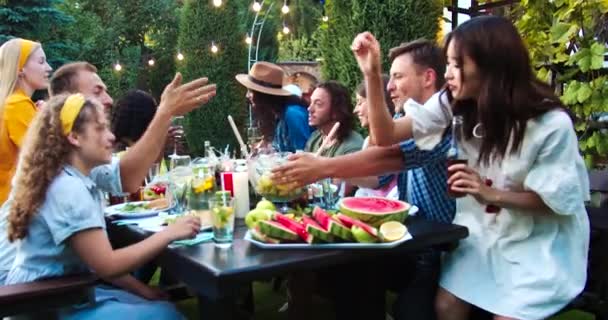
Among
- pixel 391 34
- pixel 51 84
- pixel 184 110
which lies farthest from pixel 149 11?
pixel 184 110

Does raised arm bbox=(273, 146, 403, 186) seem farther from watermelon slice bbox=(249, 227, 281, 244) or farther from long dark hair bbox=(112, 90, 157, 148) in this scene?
long dark hair bbox=(112, 90, 157, 148)

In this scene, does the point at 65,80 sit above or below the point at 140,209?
above

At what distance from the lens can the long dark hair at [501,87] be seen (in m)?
1.94

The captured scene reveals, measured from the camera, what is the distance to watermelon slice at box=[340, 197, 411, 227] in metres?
1.89

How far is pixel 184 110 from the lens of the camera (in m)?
2.33

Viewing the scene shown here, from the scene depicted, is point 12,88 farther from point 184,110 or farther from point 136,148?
point 184,110

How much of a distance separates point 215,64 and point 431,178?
9.59 m

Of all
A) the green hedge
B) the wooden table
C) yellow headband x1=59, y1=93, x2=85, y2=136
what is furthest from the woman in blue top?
the green hedge

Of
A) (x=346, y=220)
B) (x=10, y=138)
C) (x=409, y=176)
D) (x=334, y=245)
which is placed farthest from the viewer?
(x=10, y=138)

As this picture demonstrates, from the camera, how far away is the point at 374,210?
1957 millimetres

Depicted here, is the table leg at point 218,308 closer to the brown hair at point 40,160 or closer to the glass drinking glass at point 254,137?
the brown hair at point 40,160

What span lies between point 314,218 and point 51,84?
2209 mm

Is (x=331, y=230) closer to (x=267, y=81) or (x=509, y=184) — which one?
(x=509, y=184)

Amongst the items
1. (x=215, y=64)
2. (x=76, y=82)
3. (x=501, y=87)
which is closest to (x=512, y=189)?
(x=501, y=87)
